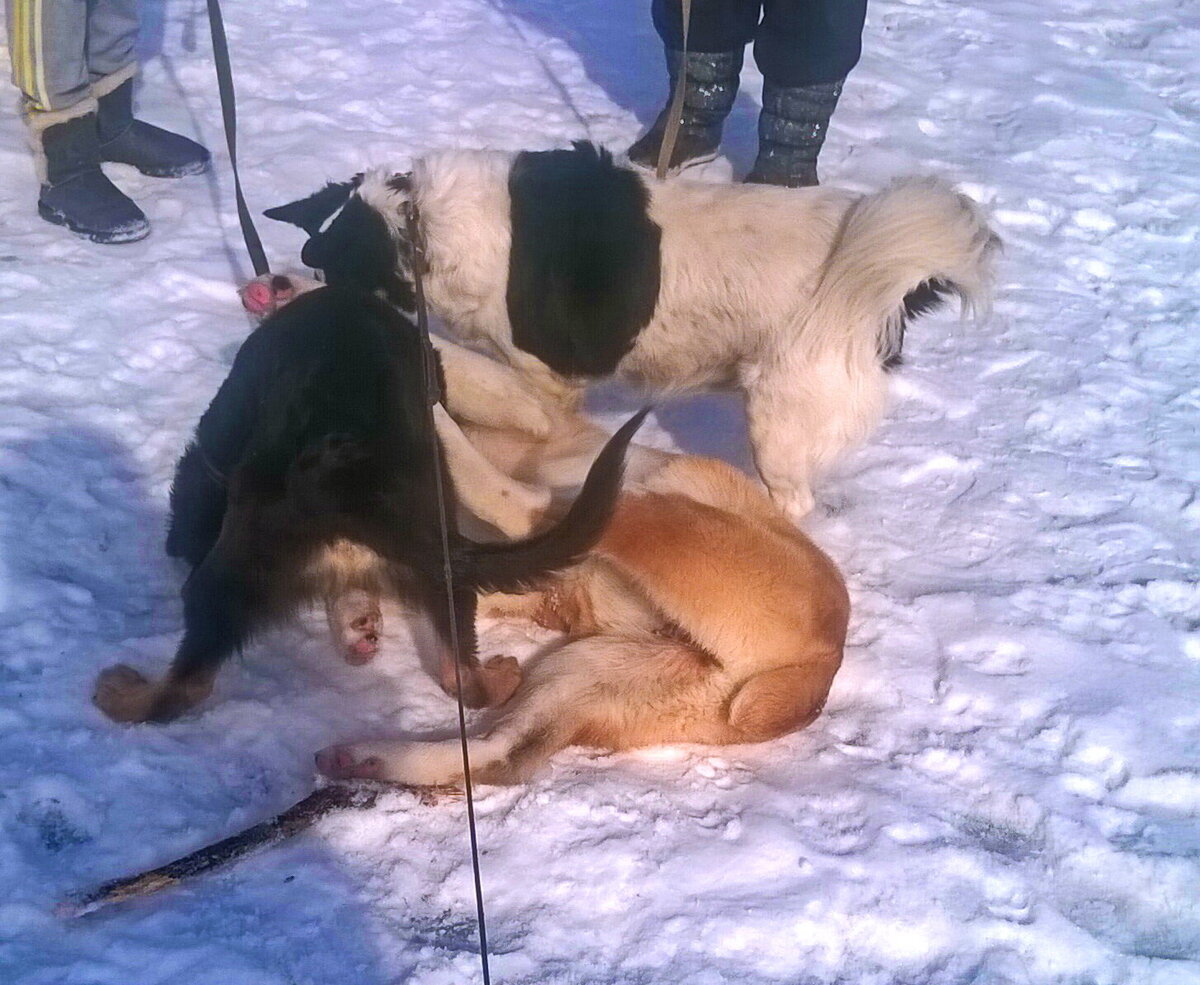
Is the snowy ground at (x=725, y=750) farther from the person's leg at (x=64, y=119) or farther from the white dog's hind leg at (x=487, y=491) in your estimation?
the white dog's hind leg at (x=487, y=491)

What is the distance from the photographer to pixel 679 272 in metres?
2.85

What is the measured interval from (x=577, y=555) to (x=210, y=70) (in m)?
4.07

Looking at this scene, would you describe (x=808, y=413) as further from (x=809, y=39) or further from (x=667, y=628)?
(x=809, y=39)

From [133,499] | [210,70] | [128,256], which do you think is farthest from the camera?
[210,70]

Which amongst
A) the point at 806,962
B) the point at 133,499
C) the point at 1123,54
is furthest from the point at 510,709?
the point at 1123,54

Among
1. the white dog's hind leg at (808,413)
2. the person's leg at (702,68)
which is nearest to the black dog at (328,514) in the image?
the white dog's hind leg at (808,413)

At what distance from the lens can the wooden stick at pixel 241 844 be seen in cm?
161

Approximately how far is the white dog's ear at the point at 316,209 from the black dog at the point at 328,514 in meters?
1.16

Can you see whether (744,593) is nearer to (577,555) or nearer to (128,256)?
(577,555)

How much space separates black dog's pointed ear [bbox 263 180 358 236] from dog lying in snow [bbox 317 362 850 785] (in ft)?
4.40

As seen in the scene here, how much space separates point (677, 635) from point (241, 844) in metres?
1.09

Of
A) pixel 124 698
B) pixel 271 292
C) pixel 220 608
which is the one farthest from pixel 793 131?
pixel 124 698

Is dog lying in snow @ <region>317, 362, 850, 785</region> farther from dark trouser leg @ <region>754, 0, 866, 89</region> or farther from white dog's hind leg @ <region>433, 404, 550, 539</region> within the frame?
dark trouser leg @ <region>754, 0, 866, 89</region>

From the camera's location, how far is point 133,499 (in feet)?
8.51
